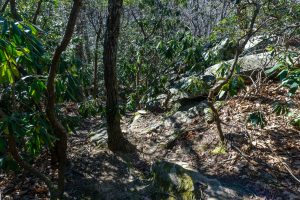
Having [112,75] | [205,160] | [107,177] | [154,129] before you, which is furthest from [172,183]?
[154,129]

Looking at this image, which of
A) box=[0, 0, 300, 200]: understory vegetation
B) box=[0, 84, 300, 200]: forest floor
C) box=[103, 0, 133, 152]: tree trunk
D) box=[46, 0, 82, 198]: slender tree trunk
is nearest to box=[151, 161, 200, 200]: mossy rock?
box=[0, 0, 300, 200]: understory vegetation

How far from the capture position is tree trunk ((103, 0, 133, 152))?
530 cm

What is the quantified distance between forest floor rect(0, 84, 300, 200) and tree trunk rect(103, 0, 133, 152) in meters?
0.25

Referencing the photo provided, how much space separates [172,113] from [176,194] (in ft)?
12.2

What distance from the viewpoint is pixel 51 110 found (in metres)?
4.34

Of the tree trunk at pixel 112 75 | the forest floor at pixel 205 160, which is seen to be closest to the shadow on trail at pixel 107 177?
the forest floor at pixel 205 160

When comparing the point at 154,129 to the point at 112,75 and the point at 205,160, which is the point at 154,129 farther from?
the point at 112,75

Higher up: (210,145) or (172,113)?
(172,113)

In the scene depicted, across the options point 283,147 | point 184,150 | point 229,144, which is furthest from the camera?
point 184,150

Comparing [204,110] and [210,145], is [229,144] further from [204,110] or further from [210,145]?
[204,110]

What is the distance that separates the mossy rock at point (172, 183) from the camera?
14.2ft

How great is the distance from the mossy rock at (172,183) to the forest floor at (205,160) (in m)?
0.24

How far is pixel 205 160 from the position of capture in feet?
18.2

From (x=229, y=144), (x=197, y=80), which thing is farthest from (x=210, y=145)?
(x=197, y=80)
